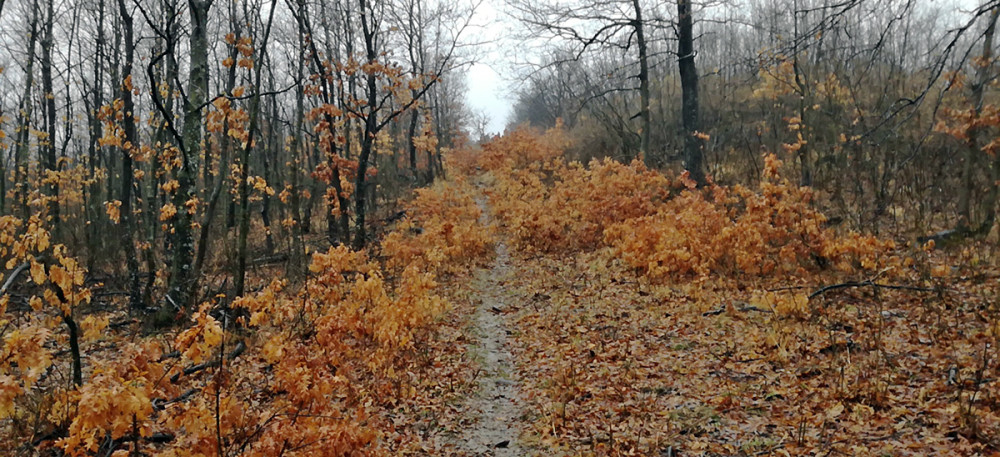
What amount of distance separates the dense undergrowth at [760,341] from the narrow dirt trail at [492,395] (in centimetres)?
24

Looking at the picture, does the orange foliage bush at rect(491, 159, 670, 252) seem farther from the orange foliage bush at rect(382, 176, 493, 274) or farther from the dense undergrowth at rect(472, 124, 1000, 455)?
the orange foliage bush at rect(382, 176, 493, 274)

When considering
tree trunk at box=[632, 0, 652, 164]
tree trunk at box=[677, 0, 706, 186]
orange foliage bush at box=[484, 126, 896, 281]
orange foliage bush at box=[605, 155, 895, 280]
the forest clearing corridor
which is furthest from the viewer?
tree trunk at box=[632, 0, 652, 164]

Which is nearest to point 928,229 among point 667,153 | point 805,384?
point 805,384

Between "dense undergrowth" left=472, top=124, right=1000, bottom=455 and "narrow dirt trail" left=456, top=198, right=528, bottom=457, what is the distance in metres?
0.24

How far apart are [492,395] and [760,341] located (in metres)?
3.11

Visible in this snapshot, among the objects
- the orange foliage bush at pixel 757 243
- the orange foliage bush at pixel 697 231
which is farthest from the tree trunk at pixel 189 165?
the orange foliage bush at pixel 757 243

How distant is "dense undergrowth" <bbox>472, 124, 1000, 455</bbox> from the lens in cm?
427

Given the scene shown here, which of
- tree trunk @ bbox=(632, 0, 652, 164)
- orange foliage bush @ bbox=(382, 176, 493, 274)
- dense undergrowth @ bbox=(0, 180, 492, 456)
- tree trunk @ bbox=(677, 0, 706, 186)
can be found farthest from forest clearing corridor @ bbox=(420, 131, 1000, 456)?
tree trunk @ bbox=(632, 0, 652, 164)

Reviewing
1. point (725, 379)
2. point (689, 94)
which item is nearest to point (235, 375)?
point (725, 379)

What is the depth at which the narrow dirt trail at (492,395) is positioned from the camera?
4.93 m

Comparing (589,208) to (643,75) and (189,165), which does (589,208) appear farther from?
(189,165)

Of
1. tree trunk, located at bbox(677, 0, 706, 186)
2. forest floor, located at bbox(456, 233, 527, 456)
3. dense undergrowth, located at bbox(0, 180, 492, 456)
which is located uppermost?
tree trunk, located at bbox(677, 0, 706, 186)

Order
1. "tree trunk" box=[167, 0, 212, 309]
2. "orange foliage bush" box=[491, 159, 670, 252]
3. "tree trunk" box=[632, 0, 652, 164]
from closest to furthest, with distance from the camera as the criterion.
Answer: "tree trunk" box=[167, 0, 212, 309]
"orange foliage bush" box=[491, 159, 670, 252]
"tree trunk" box=[632, 0, 652, 164]

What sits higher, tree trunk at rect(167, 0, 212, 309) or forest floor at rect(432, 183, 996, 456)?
tree trunk at rect(167, 0, 212, 309)
